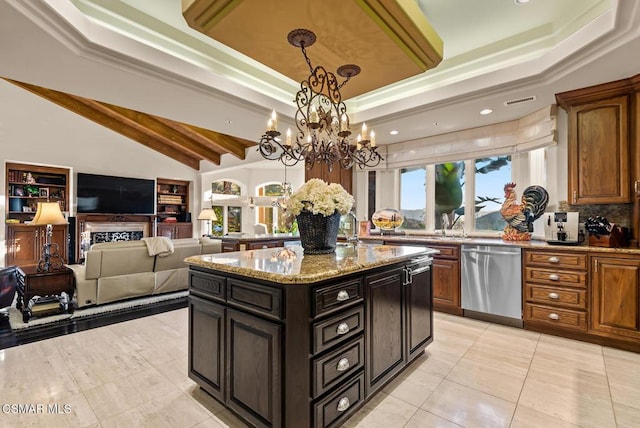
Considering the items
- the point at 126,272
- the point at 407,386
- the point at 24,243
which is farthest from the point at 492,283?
the point at 24,243

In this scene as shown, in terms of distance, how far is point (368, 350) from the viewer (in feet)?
6.20

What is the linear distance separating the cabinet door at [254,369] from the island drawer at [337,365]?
7.6 inches

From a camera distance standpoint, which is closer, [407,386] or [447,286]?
[407,386]

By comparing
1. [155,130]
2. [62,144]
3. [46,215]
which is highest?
[155,130]

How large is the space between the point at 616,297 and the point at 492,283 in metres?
1.02

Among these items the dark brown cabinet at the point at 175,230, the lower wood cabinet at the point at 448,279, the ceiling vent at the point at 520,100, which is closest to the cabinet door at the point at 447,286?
the lower wood cabinet at the point at 448,279

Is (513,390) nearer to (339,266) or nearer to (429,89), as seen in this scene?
(339,266)

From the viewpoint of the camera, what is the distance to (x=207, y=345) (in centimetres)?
193

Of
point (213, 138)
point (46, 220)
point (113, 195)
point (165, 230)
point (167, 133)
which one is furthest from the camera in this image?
point (165, 230)

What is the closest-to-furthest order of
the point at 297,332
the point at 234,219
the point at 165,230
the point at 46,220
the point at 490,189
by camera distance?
the point at 297,332 → the point at 46,220 → the point at 490,189 → the point at 165,230 → the point at 234,219

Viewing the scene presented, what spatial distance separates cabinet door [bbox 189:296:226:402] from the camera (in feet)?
6.01

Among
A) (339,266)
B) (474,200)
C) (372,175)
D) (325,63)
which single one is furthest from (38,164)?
(474,200)

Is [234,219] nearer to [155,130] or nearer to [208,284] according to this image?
[155,130]

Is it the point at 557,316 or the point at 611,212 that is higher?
the point at 611,212
